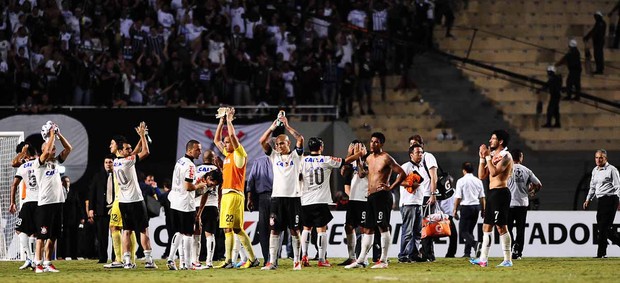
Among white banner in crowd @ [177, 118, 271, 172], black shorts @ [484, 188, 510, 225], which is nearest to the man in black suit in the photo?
white banner in crowd @ [177, 118, 271, 172]

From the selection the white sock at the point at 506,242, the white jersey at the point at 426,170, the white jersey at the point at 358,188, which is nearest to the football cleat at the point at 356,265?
the white jersey at the point at 358,188

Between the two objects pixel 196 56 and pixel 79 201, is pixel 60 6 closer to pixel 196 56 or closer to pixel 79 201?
pixel 196 56

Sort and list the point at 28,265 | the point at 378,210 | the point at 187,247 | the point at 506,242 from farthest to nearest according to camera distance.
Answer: the point at 28,265 < the point at 187,247 < the point at 506,242 < the point at 378,210

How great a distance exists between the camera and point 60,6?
114 ft

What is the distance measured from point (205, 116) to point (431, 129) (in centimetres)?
667

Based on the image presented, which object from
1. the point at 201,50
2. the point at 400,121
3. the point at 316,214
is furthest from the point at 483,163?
the point at 201,50

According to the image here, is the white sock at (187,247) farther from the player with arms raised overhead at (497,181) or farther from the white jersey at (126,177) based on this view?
the player with arms raised overhead at (497,181)

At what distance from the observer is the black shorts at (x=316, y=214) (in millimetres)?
20844

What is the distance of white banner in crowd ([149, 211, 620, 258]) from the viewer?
1103 inches

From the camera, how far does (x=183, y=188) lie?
2061 cm

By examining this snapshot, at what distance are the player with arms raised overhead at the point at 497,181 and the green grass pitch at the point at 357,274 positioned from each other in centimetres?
59

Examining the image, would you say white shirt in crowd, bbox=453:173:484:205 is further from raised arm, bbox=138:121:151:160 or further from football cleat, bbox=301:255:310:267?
raised arm, bbox=138:121:151:160

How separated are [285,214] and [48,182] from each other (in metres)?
4.10

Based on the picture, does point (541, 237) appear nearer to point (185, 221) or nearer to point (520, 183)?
point (520, 183)
